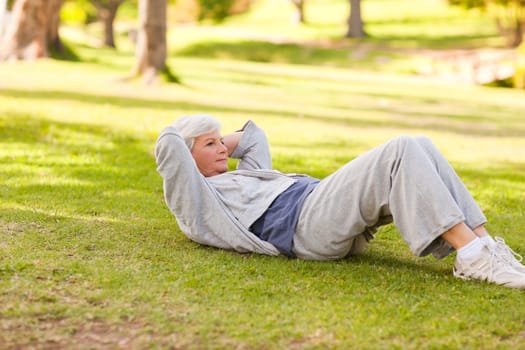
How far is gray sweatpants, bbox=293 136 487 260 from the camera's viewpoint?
3982 mm

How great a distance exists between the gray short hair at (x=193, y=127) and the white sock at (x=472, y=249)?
5.54 feet

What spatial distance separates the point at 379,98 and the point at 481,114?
8.70 feet

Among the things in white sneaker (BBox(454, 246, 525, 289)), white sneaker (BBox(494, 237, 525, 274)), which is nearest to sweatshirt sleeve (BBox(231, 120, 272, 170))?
white sneaker (BBox(454, 246, 525, 289))

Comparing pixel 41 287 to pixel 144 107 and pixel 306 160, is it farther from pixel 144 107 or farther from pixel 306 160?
pixel 144 107

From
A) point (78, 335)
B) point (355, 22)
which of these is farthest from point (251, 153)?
point (355, 22)

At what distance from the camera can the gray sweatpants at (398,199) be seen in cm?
398

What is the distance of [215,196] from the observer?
184 inches

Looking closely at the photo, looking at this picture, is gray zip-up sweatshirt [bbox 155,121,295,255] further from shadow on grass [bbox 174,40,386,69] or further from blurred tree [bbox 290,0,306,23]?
blurred tree [bbox 290,0,306,23]

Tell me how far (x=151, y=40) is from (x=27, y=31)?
5.33 metres

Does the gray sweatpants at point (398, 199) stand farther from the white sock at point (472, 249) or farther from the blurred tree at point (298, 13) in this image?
the blurred tree at point (298, 13)

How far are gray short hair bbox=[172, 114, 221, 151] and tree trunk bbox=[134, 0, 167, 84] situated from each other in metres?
10.6

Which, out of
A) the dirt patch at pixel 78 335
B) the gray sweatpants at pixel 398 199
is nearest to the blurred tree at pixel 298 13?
the gray sweatpants at pixel 398 199

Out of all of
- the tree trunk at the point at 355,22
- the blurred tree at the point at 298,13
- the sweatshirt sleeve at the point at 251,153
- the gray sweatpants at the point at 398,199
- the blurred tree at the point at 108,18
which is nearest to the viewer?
the gray sweatpants at the point at 398,199

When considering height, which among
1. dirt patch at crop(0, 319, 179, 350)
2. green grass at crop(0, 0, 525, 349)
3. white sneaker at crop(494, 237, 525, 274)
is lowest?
green grass at crop(0, 0, 525, 349)
